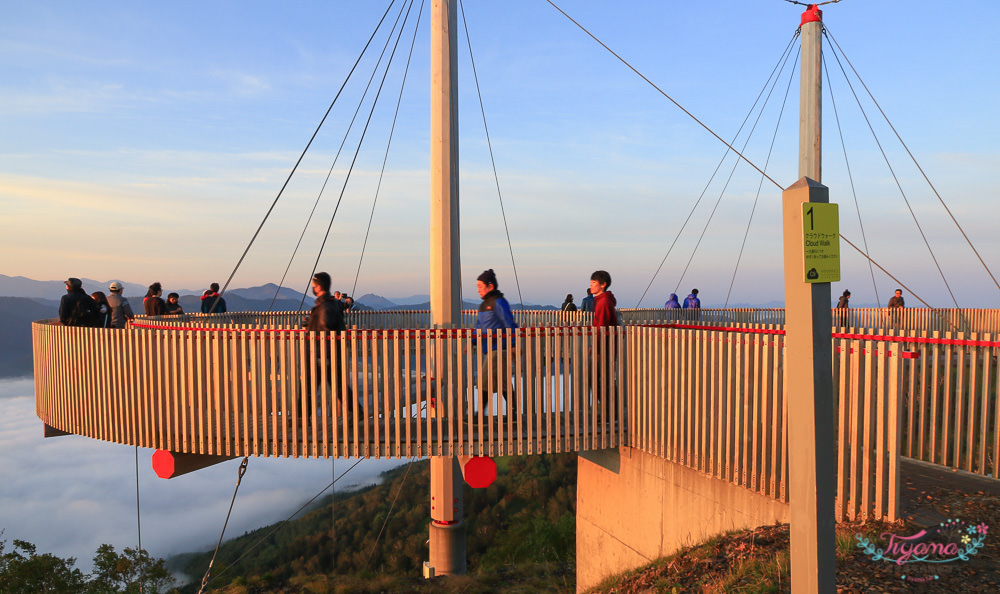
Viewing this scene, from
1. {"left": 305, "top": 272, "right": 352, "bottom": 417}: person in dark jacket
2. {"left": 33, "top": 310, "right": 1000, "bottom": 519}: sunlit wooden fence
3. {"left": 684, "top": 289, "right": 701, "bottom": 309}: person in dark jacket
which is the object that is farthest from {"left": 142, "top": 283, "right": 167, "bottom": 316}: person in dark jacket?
{"left": 684, "top": 289, "right": 701, "bottom": 309}: person in dark jacket

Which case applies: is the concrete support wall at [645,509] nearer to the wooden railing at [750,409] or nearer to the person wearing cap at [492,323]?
the wooden railing at [750,409]

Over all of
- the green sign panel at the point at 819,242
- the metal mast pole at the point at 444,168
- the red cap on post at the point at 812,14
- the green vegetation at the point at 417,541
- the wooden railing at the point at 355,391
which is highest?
the red cap on post at the point at 812,14

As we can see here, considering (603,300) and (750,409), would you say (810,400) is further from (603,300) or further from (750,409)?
(603,300)

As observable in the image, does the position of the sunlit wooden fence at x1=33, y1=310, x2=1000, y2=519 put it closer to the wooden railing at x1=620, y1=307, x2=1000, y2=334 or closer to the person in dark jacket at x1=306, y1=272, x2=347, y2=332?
the person in dark jacket at x1=306, y1=272, x2=347, y2=332

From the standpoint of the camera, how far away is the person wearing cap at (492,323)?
26.1 ft

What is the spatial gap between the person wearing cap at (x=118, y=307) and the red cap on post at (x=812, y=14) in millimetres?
17235

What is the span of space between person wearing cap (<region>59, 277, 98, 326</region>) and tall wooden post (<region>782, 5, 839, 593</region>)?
1213 cm

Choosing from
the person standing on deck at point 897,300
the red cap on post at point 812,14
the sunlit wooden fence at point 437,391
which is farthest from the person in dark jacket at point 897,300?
the sunlit wooden fence at point 437,391

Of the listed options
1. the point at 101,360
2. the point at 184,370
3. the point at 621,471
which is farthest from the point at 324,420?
the point at 621,471

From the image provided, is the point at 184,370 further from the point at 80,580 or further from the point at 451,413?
the point at 80,580

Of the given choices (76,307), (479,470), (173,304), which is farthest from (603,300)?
(173,304)

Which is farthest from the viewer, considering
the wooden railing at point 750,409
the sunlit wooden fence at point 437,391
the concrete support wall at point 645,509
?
the sunlit wooden fence at point 437,391

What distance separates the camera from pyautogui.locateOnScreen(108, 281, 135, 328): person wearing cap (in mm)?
13680

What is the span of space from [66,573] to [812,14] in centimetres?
3578
